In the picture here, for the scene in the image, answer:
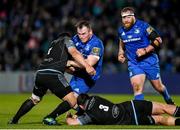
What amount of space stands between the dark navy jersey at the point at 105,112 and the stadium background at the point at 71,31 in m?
12.7

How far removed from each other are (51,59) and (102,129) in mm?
1899

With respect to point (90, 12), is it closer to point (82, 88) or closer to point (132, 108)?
point (82, 88)

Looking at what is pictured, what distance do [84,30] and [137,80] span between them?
74.4 inches

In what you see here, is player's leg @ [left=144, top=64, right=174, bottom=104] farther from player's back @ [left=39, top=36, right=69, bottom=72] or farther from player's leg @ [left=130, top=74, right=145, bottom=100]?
player's back @ [left=39, top=36, right=69, bottom=72]

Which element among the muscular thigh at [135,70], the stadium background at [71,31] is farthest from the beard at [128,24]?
the stadium background at [71,31]

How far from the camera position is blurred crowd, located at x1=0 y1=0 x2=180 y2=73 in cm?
2558

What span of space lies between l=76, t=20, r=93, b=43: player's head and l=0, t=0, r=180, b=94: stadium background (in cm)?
1147

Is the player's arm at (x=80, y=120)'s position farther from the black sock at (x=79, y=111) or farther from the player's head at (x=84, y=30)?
the player's head at (x=84, y=30)

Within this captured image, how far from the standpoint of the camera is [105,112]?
11641 millimetres

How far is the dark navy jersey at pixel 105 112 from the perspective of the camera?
38.2 ft

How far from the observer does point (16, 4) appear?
28500mm

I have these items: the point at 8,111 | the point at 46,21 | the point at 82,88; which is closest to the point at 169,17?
the point at 46,21

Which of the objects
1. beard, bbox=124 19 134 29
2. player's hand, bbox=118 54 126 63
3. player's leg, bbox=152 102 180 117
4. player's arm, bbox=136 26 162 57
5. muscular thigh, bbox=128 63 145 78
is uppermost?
beard, bbox=124 19 134 29

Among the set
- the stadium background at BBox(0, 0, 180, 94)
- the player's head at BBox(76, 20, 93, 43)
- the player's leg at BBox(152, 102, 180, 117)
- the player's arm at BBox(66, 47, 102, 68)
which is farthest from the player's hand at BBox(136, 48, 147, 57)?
the stadium background at BBox(0, 0, 180, 94)
